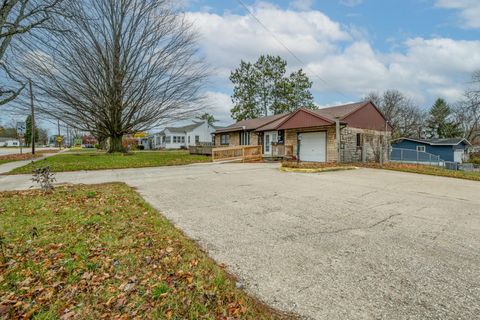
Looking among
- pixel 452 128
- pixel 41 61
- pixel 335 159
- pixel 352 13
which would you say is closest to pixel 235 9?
pixel 352 13

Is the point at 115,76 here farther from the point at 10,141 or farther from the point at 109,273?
the point at 10,141

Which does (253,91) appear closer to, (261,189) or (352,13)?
(352,13)

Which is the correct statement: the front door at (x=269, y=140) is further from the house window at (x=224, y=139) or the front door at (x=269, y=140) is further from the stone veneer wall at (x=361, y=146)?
the house window at (x=224, y=139)

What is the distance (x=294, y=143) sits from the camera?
19484 millimetres

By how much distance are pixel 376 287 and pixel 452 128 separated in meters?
52.3

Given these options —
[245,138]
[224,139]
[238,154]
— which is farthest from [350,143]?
[224,139]

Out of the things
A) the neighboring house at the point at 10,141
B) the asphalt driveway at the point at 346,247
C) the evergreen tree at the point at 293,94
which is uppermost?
the evergreen tree at the point at 293,94

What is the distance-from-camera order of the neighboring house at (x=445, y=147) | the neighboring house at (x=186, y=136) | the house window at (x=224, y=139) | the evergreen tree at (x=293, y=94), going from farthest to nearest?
the neighboring house at (x=186, y=136)
the evergreen tree at (x=293, y=94)
the house window at (x=224, y=139)
the neighboring house at (x=445, y=147)

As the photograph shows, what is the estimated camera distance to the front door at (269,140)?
2212 cm

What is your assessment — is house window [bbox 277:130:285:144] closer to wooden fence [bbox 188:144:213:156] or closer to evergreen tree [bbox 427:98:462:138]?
wooden fence [bbox 188:144:213:156]

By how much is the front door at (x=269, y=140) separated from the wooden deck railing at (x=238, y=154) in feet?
11.0

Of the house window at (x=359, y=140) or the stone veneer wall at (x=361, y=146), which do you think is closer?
the stone veneer wall at (x=361, y=146)

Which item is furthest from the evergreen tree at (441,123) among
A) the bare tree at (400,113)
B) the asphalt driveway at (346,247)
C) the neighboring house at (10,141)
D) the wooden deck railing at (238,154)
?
the neighboring house at (10,141)

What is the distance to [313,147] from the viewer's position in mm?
18125
